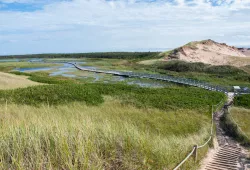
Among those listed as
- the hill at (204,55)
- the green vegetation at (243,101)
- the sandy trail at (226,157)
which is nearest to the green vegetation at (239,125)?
the sandy trail at (226,157)

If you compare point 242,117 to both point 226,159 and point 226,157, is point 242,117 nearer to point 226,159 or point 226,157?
point 226,157

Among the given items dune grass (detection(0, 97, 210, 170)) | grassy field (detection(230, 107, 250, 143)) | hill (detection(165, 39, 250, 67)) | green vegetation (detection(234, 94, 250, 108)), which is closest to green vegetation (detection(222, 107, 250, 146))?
grassy field (detection(230, 107, 250, 143))

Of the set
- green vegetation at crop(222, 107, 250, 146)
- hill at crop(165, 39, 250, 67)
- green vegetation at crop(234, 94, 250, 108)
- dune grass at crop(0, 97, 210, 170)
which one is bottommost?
green vegetation at crop(222, 107, 250, 146)

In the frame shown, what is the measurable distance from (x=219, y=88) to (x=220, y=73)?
72.4ft

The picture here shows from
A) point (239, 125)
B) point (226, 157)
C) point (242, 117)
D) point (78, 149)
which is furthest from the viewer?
A: point (242, 117)

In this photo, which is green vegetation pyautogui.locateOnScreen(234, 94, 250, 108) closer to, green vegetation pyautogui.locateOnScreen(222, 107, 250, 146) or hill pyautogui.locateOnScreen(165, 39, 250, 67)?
green vegetation pyautogui.locateOnScreen(222, 107, 250, 146)

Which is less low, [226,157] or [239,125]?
[226,157]

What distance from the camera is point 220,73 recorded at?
172 ft

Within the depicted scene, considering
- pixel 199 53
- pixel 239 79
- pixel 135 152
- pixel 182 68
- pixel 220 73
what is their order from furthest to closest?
pixel 199 53 < pixel 182 68 < pixel 220 73 < pixel 239 79 < pixel 135 152

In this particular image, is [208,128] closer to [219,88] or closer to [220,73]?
[219,88]

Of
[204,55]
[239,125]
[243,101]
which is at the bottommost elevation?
[239,125]

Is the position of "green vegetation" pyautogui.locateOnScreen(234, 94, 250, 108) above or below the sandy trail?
above

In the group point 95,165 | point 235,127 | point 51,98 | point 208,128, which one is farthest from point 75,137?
point 51,98

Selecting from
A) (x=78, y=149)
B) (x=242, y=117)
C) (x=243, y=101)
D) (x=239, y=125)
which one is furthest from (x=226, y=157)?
(x=243, y=101)
